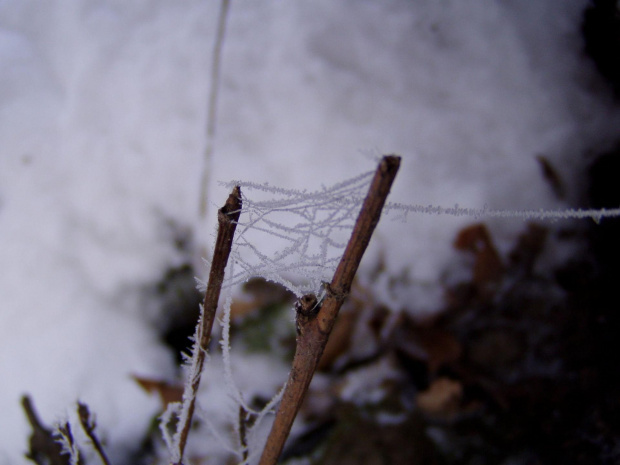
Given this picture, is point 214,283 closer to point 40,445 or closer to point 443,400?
point 40,445

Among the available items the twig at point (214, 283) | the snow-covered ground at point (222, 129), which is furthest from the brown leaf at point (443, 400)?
the twig at point (214, 283)

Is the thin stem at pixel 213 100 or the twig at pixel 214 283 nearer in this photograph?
the twig at pixel 214 283

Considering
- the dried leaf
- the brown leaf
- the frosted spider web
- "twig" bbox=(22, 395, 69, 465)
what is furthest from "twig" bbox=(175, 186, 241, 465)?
the brown leaf

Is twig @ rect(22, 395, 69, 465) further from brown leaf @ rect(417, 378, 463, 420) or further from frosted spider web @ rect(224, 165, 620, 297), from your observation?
brown leaf @ rect(417, 378, 463, 420)

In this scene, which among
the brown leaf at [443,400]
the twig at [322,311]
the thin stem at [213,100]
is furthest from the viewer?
the thin stem at [213,100]

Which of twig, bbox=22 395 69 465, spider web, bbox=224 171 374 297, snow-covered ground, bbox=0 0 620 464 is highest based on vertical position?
snow-covered ground, bbox=0 0 620 464

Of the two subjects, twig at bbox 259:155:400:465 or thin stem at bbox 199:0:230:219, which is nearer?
twig at bbox 259:155:400:465

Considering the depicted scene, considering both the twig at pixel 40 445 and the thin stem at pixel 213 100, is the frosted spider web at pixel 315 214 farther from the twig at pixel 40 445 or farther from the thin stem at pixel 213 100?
the thin stem at pixel 213 100

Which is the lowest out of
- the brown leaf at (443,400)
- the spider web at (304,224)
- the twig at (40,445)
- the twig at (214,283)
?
the twig at (40,445)
